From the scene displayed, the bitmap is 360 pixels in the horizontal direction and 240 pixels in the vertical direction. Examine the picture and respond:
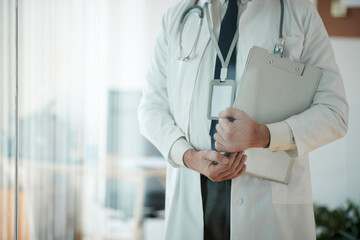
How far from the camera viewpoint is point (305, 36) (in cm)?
92

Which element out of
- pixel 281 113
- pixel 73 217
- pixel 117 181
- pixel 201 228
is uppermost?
pixel 281 113

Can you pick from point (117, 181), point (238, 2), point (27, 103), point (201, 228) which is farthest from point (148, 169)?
point (238, 2)

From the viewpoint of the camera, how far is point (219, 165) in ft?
2.83

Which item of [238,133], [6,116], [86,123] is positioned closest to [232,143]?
[238,133]

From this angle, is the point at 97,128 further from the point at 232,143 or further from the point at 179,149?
the point at 232,143

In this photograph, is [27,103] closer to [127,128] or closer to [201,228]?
[127,128]

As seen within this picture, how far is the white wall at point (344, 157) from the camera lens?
1469 millimetres

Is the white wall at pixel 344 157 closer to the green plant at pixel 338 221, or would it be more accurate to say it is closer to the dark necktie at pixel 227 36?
the green plant at pixel 338 221

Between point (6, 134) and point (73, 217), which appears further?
point (73, 217)

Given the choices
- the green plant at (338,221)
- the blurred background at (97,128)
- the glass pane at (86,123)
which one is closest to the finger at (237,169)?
the blurred background at (97,128)

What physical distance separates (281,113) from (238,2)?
0.33 m

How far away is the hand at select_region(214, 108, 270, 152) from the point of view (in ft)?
2.71

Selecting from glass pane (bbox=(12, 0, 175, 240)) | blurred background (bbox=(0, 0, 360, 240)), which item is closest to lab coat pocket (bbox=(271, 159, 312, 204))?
blurred background (bbox=(0, 0, 360, 240))

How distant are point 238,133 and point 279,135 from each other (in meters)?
0.10
